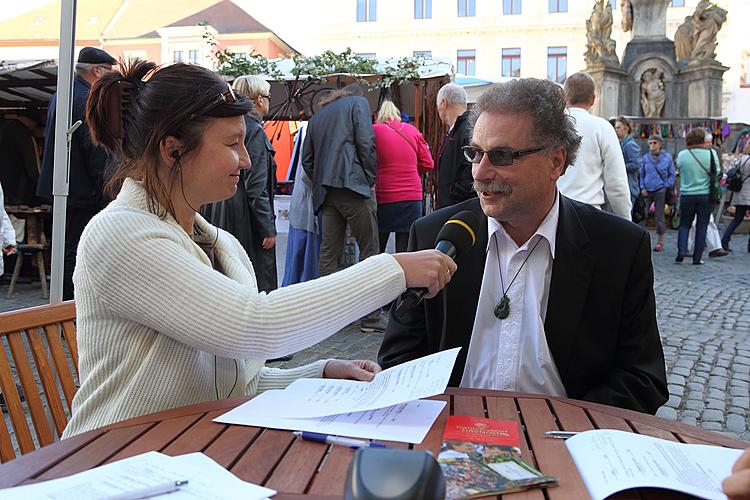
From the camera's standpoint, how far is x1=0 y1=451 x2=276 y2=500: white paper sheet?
1.30 m

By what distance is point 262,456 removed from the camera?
1.53 metres

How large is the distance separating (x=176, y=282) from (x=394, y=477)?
3.43 ft

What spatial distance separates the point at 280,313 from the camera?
1.76 m

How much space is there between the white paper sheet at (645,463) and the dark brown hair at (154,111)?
128 centimetres

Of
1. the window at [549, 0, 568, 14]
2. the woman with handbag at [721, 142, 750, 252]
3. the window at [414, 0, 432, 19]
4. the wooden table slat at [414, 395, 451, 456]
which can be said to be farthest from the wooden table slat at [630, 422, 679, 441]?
the window at [549, 0, 568, 14]

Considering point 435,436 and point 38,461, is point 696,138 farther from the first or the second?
point 38,461

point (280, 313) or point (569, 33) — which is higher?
point (569, 33)

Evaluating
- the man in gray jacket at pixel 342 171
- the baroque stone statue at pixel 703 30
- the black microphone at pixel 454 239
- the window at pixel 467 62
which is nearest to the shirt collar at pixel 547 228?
the black microphone at pixel 454 239

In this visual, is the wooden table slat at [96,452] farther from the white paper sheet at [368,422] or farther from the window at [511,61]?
the window at [511,61]

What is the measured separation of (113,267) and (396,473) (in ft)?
3.80

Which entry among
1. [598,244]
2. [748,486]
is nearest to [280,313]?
[748,486]

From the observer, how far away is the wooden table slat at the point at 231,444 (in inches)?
59.6

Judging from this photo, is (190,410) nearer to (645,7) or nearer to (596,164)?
(596,164)

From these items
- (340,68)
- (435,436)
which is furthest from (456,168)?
(435,436)
